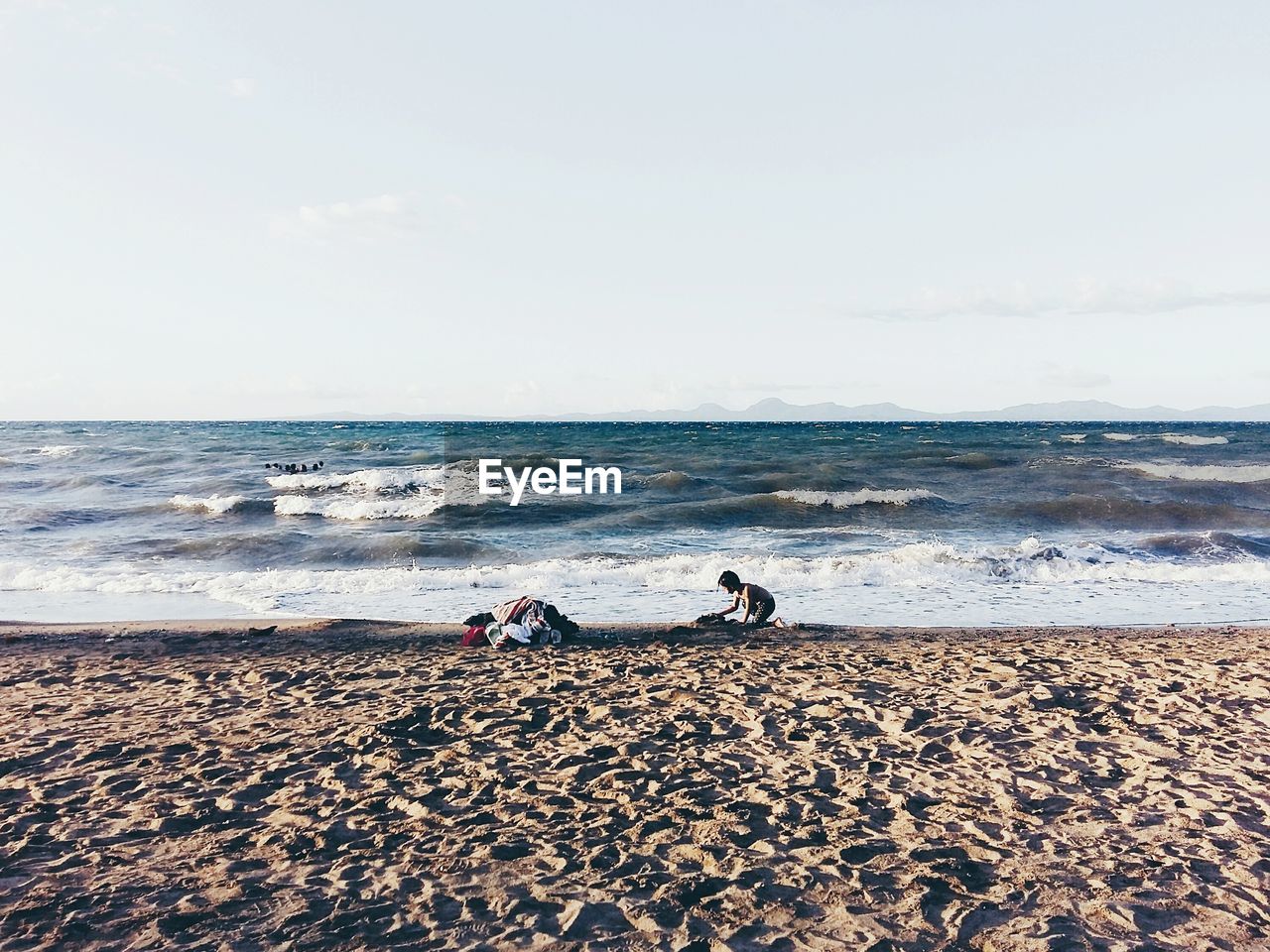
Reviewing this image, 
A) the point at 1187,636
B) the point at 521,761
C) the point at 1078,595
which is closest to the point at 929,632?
the point at 1187,636

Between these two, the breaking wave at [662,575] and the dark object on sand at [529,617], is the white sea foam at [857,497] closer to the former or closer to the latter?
the breaking wave at [662,575]

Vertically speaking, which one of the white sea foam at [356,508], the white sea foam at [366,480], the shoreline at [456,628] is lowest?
the white sea foam at [356,508]

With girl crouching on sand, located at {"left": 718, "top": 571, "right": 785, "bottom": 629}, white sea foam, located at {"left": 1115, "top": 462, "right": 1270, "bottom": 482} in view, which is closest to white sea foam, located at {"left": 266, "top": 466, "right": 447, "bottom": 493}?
girl crouching on sand, located at {"left": 718, "top": 571, "right": 785, "bottom": 629}

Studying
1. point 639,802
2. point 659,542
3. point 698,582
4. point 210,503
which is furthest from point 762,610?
point 210,503

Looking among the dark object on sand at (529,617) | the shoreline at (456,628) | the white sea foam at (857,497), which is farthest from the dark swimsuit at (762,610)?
the white sea foam at (857,497)

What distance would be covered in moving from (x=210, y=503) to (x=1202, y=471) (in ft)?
151

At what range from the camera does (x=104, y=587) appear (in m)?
16.0

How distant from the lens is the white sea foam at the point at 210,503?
2842 centimetres

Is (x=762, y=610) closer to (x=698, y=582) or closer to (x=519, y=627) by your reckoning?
(x=519, y=627)

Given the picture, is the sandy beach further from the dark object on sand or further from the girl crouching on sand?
the girl crouching on sand

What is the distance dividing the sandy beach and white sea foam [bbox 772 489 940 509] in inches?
806

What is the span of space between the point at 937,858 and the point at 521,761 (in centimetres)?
334

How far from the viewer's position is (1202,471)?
134 ft

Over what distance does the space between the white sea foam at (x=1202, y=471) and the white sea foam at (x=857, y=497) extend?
13700 mm
